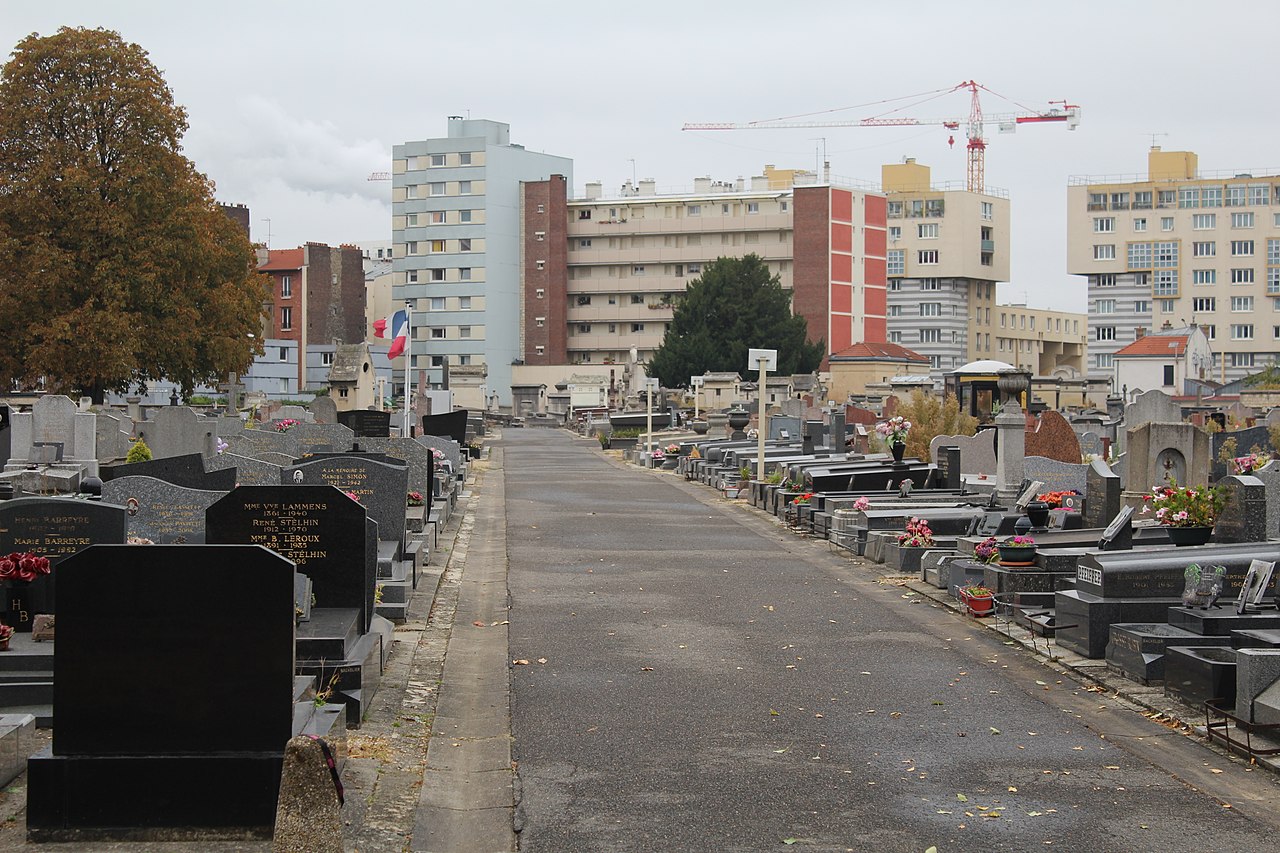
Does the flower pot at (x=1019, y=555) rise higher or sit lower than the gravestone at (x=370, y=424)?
lower

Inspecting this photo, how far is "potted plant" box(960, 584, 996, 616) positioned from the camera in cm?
1218

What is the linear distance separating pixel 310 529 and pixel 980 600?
6.07 m

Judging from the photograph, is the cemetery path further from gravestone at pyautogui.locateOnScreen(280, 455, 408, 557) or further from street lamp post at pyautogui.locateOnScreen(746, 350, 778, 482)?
street lamp post at pyautogui.locateOnScreen(746, 350, 778, 482)

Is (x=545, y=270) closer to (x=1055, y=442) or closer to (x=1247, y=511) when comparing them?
(x=1055, y=442)

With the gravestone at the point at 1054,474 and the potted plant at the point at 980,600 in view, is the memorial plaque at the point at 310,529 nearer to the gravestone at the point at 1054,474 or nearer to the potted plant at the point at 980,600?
the potted plant at the point at 980,600

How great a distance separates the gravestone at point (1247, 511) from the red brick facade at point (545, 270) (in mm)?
91837

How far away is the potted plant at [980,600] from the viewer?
12.2 metres

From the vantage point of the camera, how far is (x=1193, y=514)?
11766 millimetres

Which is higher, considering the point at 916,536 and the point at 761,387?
the point at 761,387

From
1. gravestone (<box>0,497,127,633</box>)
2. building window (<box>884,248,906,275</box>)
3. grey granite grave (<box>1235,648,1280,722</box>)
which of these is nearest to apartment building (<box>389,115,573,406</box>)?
building window (<box>884,248,906,275</box>)

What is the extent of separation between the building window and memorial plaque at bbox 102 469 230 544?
10566 centimetres

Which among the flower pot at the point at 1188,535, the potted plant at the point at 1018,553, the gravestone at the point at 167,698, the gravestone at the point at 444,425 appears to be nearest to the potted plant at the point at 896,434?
the potted plant at the point at 1018,553

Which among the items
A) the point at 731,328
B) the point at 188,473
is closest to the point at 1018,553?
the point at 188,473

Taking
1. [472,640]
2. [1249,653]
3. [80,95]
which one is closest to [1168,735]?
[1249,653]
